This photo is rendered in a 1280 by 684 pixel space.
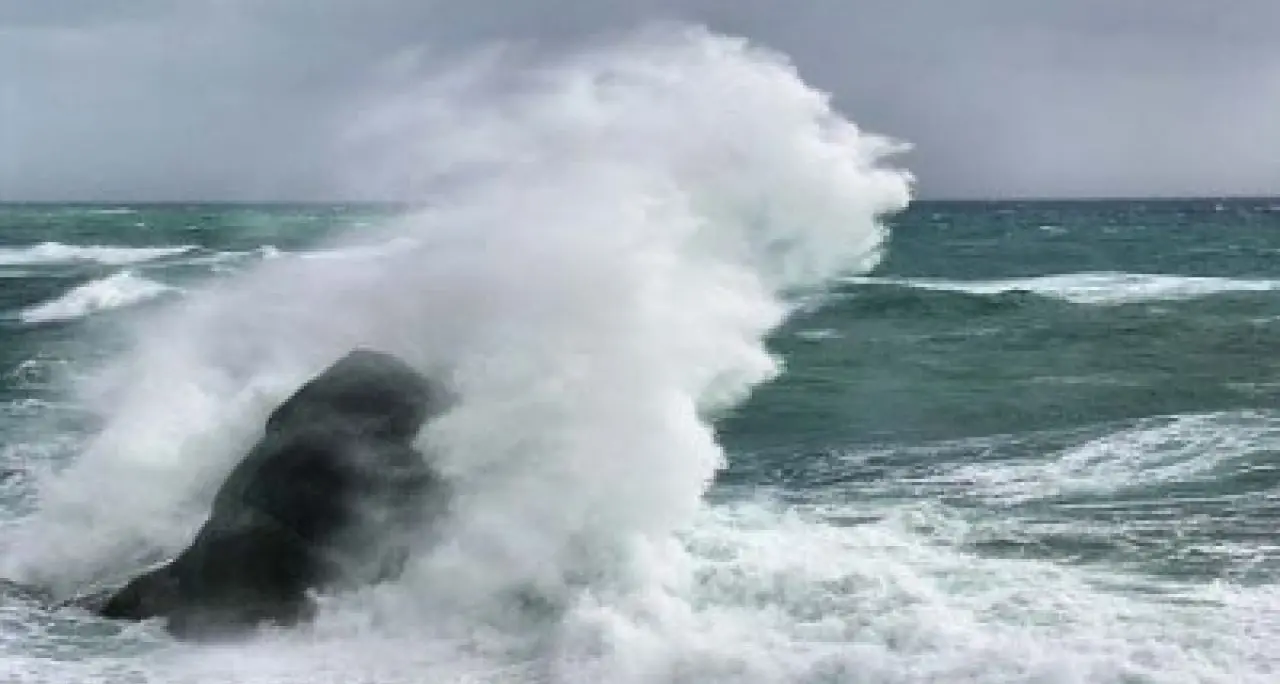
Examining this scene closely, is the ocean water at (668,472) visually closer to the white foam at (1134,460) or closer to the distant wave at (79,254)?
the white foam at (1134,460)

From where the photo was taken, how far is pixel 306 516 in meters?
11.7

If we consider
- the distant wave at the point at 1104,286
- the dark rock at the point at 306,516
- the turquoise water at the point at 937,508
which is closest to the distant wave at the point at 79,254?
the turquoise water at the point at 937,508

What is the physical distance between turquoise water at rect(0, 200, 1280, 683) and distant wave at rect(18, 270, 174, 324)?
2655 millimetres

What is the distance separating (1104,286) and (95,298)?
96.6ft

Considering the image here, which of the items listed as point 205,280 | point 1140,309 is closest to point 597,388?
point 1140,309

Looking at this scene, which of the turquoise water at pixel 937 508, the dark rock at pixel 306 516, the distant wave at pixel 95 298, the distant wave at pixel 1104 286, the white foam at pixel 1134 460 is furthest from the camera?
the distant wave at pixel 1104 286

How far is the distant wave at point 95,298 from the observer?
3600cm

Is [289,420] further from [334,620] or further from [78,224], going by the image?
[78,224]

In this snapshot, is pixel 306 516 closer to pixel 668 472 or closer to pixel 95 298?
pixel 668 472

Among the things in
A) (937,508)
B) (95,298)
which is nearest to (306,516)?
(937,508)

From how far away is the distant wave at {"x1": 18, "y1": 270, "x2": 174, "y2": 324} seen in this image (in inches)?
1417

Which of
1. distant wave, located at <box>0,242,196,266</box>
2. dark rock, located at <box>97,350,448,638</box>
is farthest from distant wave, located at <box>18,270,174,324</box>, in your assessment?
dark rock, located at <box>97,350,448,638</box>

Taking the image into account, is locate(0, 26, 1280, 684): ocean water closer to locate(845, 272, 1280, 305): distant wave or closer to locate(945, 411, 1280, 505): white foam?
locate(945, 411, 1280, 505): white foam

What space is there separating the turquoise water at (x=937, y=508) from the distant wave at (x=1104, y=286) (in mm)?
5736
